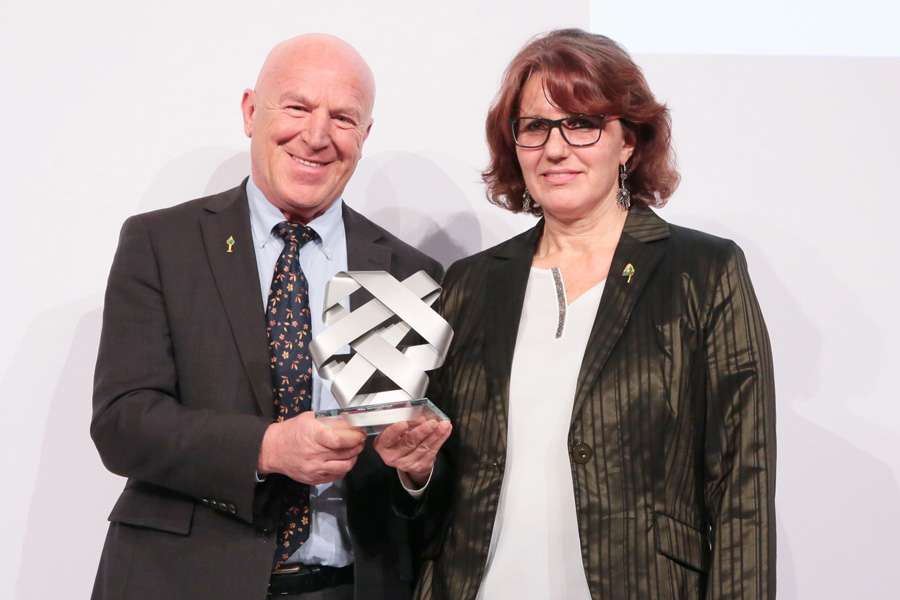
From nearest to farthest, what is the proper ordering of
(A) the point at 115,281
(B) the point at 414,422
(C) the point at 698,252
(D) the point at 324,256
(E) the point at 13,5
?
(B) the point at 414,422
(C) the point at 698,252
(A) the point at 115,281
(D) the point at 324,256
(E) the point at 13,5

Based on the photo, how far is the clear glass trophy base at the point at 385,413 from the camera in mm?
1460

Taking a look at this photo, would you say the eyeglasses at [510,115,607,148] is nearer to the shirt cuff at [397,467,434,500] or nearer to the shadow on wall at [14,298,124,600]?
the shirt cuff at [397,467,434,500]

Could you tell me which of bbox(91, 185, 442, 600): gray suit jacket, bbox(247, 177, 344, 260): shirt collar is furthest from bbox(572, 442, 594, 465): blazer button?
bbox(247, 177, 344, 260): shirt collar

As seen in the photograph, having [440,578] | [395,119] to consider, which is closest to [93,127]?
[395,119]

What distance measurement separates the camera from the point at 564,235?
179 cm

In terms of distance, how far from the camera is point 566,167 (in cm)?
172

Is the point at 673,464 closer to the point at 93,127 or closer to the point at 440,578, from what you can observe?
the point at 440,578

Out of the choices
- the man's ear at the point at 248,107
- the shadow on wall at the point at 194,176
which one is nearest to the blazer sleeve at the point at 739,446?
the man's ear at the point at 248,107

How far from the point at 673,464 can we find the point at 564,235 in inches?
18.3

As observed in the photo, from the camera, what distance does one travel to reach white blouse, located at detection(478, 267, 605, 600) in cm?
158

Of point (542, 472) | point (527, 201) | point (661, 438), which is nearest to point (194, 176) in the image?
point (527, 201)

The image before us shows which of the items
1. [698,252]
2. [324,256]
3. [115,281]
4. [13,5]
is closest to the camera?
[698,252]

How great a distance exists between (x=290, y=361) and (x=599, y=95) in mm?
720

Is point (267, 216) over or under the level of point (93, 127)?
under
